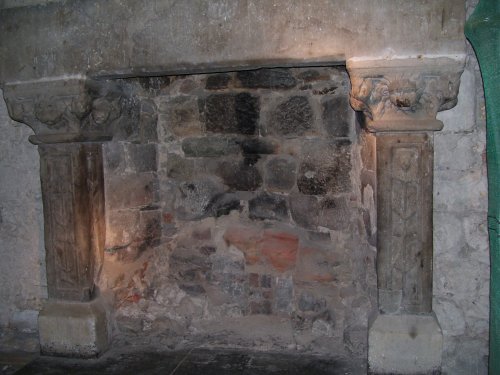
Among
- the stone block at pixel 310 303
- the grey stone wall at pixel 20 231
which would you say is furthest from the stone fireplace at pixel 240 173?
the grey stone wall at pixel 20 231

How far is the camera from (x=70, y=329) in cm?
255

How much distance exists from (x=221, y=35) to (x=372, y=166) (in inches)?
39.6

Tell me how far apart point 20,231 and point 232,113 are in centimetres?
150

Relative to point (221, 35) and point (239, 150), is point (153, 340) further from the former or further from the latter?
point (221, 35)

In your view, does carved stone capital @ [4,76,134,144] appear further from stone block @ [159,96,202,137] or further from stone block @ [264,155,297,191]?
stone block @ [264,155,297,191]

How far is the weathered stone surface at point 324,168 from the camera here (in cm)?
275

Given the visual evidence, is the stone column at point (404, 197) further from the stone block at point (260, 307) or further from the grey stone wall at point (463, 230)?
the stone block at point (260, 307)

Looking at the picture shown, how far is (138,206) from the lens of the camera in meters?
2.90

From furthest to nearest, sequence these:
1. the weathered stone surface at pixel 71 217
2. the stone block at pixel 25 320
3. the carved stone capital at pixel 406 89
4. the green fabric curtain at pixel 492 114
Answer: the stone block at pixel 25 320, the weathered stone surface at pixel 71 217, the carved stone capital at pixel 406 89, the green fabric curtain at pixel 492 114

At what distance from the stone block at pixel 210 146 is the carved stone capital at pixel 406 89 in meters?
1.07

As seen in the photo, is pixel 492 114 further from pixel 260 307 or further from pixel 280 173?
pixel 260 307

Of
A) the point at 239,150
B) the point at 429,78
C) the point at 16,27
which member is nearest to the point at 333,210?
the point at 239,150

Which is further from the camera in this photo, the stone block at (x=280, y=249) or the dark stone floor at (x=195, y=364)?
the stone block at (x=280, y=249)

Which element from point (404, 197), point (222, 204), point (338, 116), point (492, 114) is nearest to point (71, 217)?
point (222, 204)
